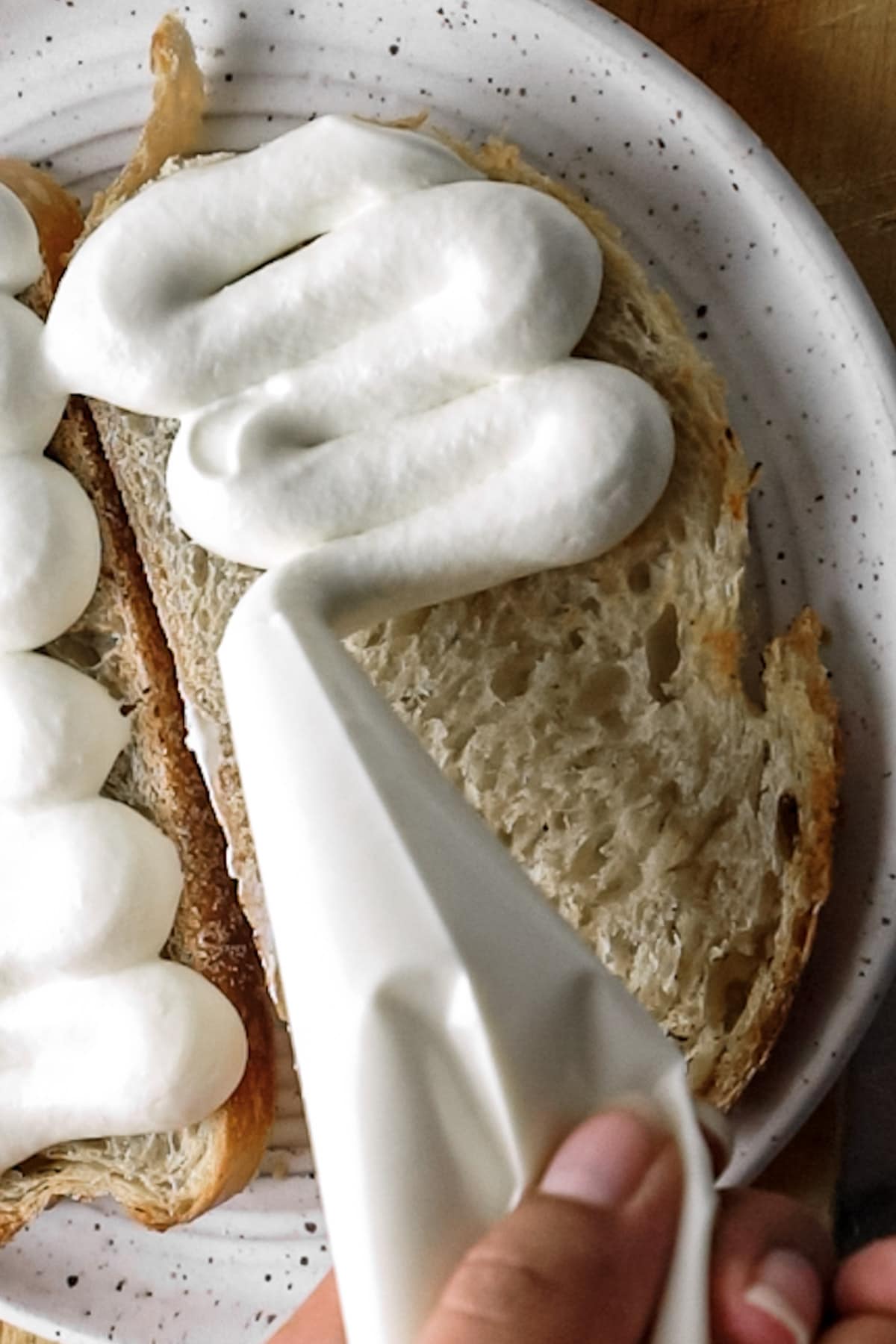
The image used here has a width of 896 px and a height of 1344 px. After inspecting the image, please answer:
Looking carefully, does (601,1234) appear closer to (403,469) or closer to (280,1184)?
(403,469)

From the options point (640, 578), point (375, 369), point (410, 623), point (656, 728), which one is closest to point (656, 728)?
point (656, 728)

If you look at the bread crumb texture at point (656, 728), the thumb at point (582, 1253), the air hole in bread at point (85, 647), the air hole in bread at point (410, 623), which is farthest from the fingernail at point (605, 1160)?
the air hole in bread at point (85, 647)

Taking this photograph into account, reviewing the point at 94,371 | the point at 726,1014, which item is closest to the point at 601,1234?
the point at 726,1014

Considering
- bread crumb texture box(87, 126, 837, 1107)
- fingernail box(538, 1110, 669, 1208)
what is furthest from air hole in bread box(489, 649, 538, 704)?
fingernail box(538, 1110, 669, 1208)

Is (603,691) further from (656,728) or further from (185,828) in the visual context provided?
(185,828)

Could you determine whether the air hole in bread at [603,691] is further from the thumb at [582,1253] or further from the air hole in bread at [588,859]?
the thumb at [582,1253]

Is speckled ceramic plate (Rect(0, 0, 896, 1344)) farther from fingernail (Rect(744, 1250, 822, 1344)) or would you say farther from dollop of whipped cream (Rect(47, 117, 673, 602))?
fingernail (Rect(744, 1250, 822, 1344))

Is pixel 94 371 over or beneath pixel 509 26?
beneath
